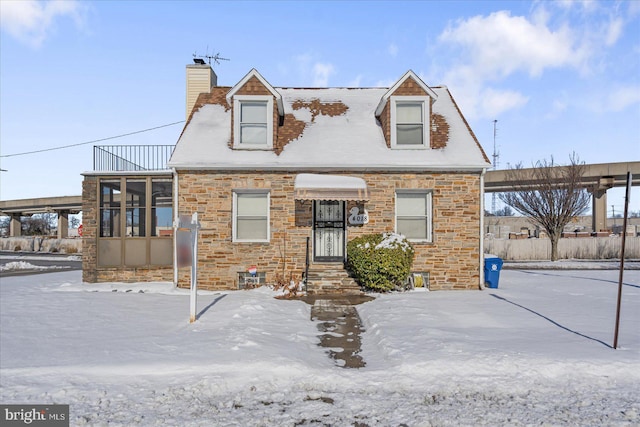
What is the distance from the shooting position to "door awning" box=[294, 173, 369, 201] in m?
11.8

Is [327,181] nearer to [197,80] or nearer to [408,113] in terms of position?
[408,113]

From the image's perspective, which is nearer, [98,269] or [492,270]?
[492,270]

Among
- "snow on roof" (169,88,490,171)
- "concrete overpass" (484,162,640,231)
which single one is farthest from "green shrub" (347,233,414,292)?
"concrete overpass" (484,162,640,231)

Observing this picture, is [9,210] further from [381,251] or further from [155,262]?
[381,251]

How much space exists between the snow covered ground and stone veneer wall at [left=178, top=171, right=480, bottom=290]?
3.40 m

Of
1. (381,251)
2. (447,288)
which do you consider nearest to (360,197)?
(381,251)

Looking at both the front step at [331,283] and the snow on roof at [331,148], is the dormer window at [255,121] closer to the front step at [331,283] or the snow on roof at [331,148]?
the snow on roof at [331,148]

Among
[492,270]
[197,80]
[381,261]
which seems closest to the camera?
[381,261]

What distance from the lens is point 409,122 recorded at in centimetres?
1371

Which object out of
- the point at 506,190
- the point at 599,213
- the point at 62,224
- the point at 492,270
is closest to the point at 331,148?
the point at 492,270

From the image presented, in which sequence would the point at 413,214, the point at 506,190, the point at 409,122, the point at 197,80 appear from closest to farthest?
the point at 413,214, the point at 409,122, the point at 197,80, the point at 506,190

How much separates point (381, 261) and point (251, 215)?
444 centimetres

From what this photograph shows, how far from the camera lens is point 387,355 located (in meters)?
6.23

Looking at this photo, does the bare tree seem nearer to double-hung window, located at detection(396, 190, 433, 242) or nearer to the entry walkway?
double-hung window, located at detection(396, 190, 433, 242)
